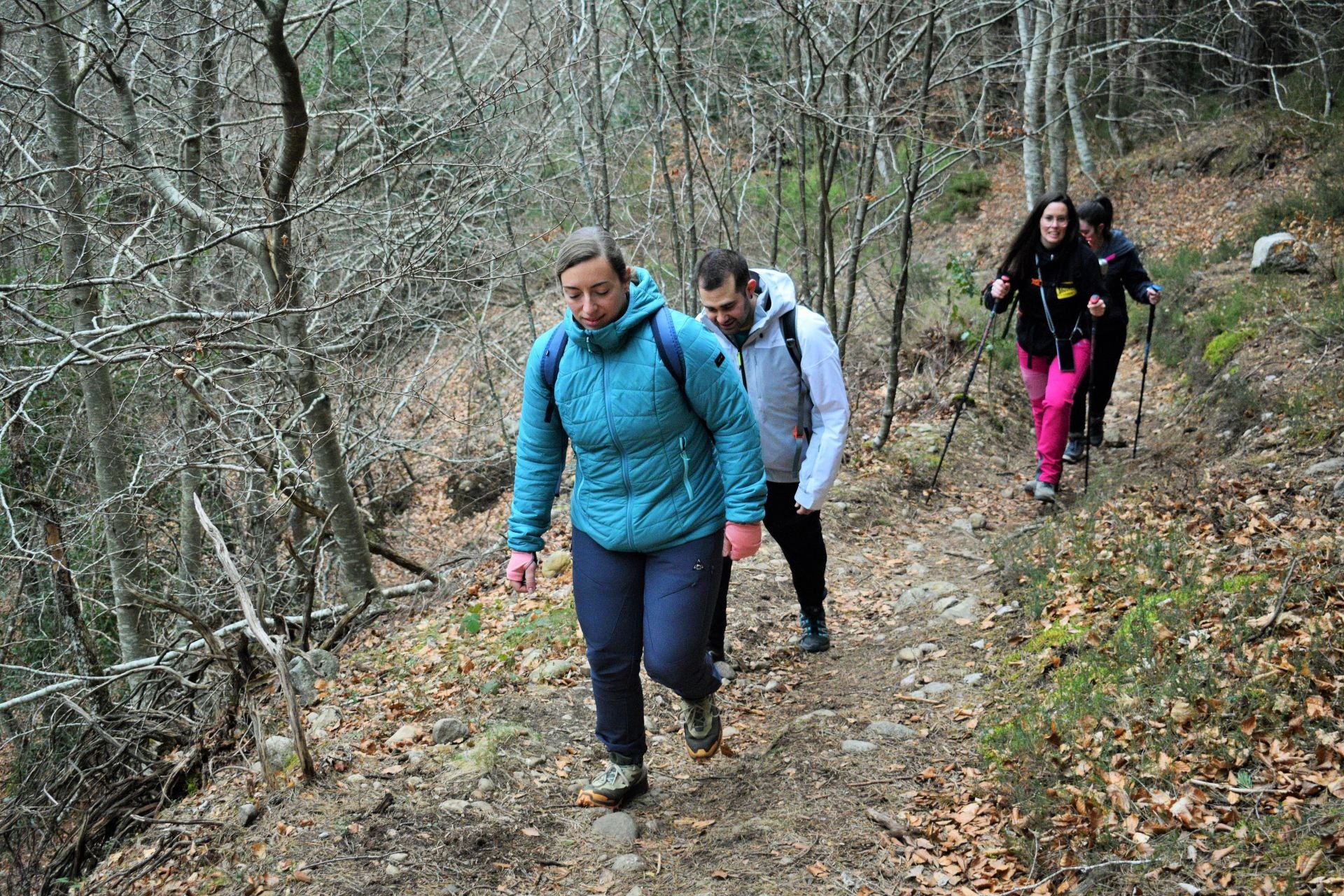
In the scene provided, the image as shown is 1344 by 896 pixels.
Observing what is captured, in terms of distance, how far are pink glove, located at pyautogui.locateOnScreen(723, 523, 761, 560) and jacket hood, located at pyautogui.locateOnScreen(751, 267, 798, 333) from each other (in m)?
1.27

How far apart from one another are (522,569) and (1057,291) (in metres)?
5.27

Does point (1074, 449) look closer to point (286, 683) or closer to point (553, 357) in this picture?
point (553, 357)

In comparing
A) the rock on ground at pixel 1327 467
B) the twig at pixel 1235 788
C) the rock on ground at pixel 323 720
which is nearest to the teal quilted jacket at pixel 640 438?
the twig at pixel 1235 788

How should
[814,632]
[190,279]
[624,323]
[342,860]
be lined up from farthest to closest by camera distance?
1. [190,279]
2. [814,632]
3. [342,860]
4. [624,323]

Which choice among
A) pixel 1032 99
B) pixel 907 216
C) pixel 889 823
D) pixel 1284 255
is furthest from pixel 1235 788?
pixel 1032 99

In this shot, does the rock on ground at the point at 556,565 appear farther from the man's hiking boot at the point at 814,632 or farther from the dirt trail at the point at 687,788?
the man's hiking boot at the point at 814,632

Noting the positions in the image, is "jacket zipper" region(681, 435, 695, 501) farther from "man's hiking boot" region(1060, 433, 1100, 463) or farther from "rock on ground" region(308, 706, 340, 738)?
"man's hiking boot" region(1060, 433, 1100, 463)

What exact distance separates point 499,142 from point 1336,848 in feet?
31.9

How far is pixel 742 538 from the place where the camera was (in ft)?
12.6

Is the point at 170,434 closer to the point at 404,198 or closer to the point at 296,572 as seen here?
the point at 296,572

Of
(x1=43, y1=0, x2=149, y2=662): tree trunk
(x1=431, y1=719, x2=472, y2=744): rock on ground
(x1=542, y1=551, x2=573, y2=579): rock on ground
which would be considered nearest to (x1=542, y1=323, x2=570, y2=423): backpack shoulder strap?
(x1=431, y1=719, x2=472, y2=744): rock on ground

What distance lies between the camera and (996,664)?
5.04 metres

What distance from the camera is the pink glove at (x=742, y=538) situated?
383 cm

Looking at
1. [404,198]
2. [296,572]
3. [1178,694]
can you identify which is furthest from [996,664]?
[404,198]
